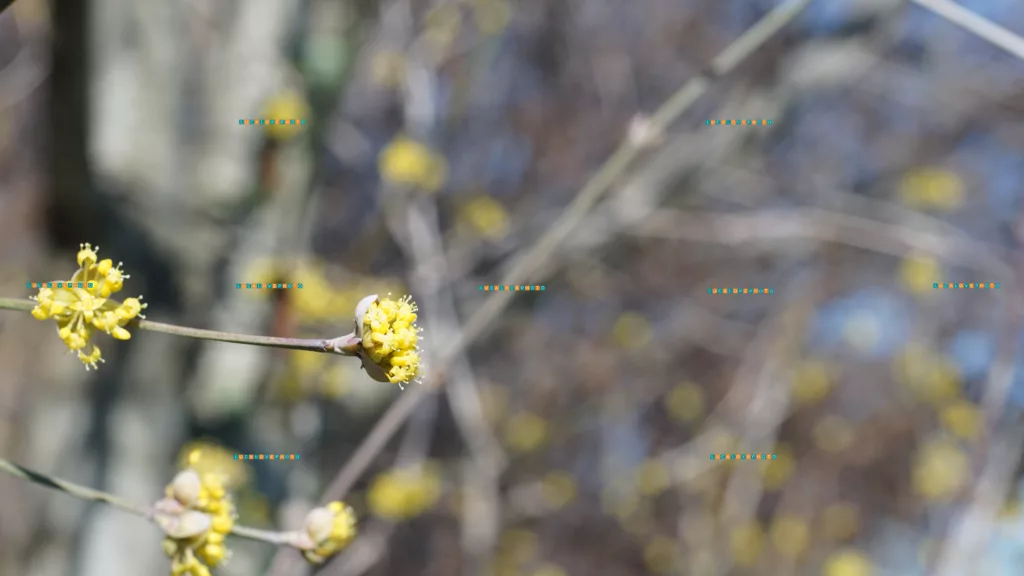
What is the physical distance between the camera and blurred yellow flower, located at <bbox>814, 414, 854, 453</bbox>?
5.90 m

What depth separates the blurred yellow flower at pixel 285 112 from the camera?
1.93m

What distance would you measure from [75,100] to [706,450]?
246 cm

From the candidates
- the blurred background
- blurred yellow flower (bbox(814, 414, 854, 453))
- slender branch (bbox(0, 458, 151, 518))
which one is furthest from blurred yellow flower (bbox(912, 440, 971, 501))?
slender branch (bbox(0, 458, 151, 518))

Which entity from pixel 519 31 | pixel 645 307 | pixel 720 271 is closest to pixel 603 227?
pixel 519 31

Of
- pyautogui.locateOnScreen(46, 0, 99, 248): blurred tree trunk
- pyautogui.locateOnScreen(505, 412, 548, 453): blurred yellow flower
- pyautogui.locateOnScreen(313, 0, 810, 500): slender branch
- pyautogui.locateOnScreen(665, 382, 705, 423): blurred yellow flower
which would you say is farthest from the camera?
pyautogui.locateOnScreen(665, 382, 705, 423): blurred yellow flower

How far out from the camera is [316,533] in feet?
2.59

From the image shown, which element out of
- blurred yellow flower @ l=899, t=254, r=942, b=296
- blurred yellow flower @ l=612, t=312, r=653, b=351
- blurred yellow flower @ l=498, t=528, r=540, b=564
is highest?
blurred yellow flower @ l=612, t=312, r=653, b=351

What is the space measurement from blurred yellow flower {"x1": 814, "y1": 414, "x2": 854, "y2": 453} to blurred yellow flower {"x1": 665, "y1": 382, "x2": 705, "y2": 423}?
0.96 metres

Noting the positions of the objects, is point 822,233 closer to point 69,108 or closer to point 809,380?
point 809,380

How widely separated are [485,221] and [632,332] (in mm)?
1875

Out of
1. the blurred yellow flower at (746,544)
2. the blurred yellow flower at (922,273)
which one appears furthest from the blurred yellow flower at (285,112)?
the blurred yellow flower at (922,273)

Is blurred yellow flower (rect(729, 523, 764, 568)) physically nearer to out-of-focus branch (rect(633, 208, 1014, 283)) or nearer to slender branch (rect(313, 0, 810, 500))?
out-of-focus branch (rect(633, 208, 1014, 283))

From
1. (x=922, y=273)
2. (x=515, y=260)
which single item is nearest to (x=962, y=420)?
(x=922, y=273)

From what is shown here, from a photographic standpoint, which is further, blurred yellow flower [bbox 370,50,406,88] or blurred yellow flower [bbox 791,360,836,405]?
blurred yellow flower [bbox 791,360,836,405]
